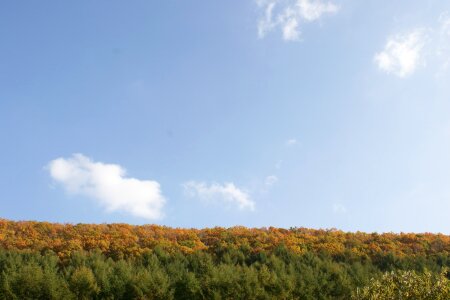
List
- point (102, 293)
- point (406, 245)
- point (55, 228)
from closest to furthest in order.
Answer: point (102, 293)
point (55, 228)
point (406, 245)

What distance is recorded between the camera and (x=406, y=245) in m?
28.2

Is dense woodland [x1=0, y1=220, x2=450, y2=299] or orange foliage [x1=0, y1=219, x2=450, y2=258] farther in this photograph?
orange foliage [x1=0, y1=219, x2=450, y2=258]

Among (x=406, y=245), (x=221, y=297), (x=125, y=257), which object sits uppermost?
(x=406, y=245)

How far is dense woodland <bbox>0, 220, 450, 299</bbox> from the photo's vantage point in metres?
15.2

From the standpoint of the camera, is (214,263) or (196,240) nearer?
(214,263)

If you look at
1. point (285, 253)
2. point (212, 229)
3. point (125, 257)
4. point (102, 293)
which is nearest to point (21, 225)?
point (125, 257)

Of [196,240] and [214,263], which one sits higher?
[196,240]

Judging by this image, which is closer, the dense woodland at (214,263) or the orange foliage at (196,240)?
the dense woodland at (214,263)

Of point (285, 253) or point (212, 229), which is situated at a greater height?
point (212, 229)

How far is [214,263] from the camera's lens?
2131cm

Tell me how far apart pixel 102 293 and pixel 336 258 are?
1305 centimetres

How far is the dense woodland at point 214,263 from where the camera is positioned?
15172 millimetres

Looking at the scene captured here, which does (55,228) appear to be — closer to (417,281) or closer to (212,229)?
(212,229)

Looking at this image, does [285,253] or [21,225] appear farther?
[21,225]
